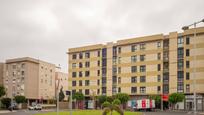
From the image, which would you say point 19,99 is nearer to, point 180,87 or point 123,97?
point 123,97

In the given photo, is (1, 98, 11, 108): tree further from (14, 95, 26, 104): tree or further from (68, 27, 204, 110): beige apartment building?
(68, 27, 204, 110): beige apartment building

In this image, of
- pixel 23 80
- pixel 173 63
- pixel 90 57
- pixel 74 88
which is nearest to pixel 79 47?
pixel 90 57

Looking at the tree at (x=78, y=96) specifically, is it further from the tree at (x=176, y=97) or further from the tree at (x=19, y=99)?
the tree at (x=176, y=97)

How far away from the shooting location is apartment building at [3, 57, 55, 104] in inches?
4213

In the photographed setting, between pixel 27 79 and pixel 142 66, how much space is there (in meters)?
44.3

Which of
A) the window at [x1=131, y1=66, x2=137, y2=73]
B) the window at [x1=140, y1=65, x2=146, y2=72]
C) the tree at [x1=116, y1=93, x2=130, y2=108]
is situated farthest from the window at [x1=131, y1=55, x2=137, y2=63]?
the tree at [x1=116, y1=93, x2=130, y2=108]

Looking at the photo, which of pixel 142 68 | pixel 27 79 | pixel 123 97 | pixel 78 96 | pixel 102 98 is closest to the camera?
pixel 123 97

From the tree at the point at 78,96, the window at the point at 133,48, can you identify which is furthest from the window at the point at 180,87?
the tree at the point at 78,96

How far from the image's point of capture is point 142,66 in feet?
266

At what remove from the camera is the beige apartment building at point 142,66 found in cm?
7256

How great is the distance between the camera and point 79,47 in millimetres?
96062

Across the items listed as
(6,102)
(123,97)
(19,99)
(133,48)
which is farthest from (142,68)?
(6,102)

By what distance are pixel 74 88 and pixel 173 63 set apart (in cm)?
3247

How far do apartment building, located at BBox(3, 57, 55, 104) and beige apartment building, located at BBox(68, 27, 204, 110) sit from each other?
1869cm
